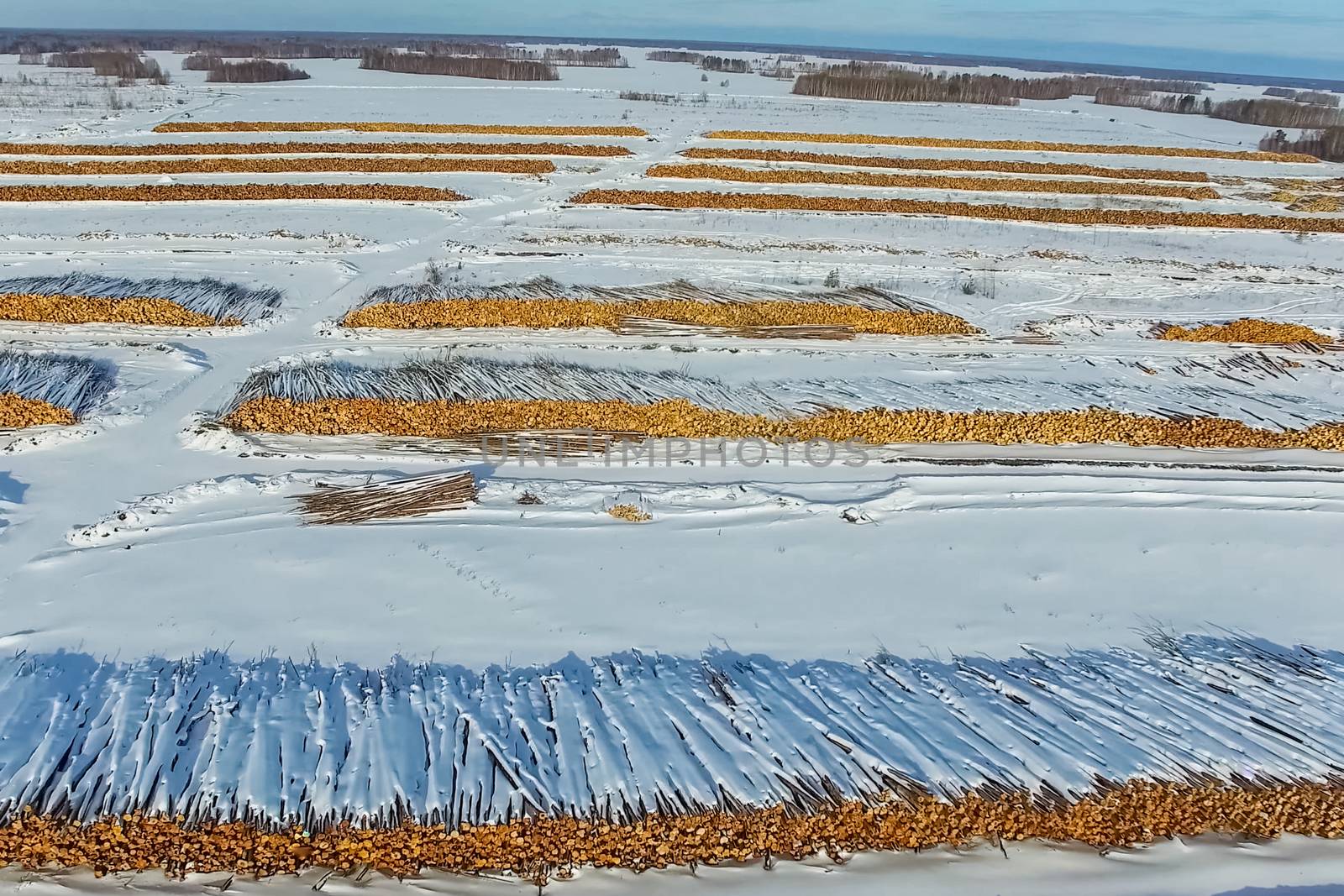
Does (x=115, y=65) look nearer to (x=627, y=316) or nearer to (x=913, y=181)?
(x=913, y=181)

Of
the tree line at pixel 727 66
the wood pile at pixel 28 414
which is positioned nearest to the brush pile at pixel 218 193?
the wood pile at pixel 28 414

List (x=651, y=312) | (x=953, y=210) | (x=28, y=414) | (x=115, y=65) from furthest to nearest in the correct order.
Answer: (x=115, y=65), (x=953, y=210), (x=651, y=312), (x=28, y=414)

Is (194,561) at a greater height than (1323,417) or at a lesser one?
lesser

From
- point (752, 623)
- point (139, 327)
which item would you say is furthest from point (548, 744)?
point (139, 327)

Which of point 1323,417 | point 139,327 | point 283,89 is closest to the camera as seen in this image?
point 1323,417

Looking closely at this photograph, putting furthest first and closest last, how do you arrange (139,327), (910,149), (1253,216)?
(910,149), (1253,216), (139,327)

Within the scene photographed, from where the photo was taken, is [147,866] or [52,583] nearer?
[147,866]

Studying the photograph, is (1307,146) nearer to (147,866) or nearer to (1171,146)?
(1171,146)

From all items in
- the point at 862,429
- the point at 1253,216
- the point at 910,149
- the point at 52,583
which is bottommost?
the point at 52,583

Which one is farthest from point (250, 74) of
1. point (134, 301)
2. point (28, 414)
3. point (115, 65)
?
point (28, 414)
